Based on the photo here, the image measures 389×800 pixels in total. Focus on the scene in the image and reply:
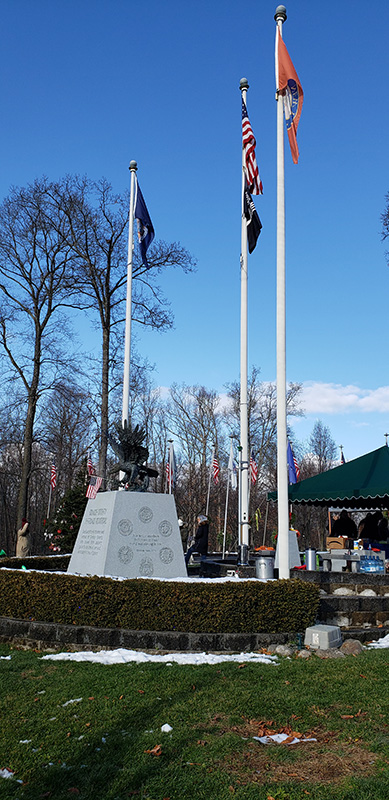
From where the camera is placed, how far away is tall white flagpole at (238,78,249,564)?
13659 mm

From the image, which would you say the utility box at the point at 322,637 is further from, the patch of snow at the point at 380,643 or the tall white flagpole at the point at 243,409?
the tall white flagpole at the point at 243,409

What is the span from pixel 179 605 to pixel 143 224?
12044 mm

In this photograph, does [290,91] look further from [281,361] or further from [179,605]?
[179,605]

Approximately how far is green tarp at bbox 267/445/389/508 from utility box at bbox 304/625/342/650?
227 inches

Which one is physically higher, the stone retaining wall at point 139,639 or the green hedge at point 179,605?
the green hedge at point 179,605

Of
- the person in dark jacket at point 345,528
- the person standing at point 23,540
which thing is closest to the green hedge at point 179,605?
the person in dark jacket at point 345,528

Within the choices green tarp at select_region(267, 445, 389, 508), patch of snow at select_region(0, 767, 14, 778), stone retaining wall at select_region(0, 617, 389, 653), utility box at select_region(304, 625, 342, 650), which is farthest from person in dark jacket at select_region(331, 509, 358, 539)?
patch of snow at select_region(0, 767, 14, 778)

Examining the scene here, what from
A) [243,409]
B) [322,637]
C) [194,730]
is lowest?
[194,730]

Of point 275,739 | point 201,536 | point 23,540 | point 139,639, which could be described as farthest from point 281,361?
point 23,540

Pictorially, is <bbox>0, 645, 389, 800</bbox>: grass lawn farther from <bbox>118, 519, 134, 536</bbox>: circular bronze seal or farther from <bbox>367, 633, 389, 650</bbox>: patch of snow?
<bbox>118, 519, 134, 536</bbox>: circular bronze seal

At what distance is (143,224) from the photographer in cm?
1712

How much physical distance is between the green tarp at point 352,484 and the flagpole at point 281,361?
441cm

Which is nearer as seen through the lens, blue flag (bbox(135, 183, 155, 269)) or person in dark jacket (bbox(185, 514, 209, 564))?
person in dark jacket (bbox(185, 514, 209, 564))

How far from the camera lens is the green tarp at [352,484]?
13.7 meters
